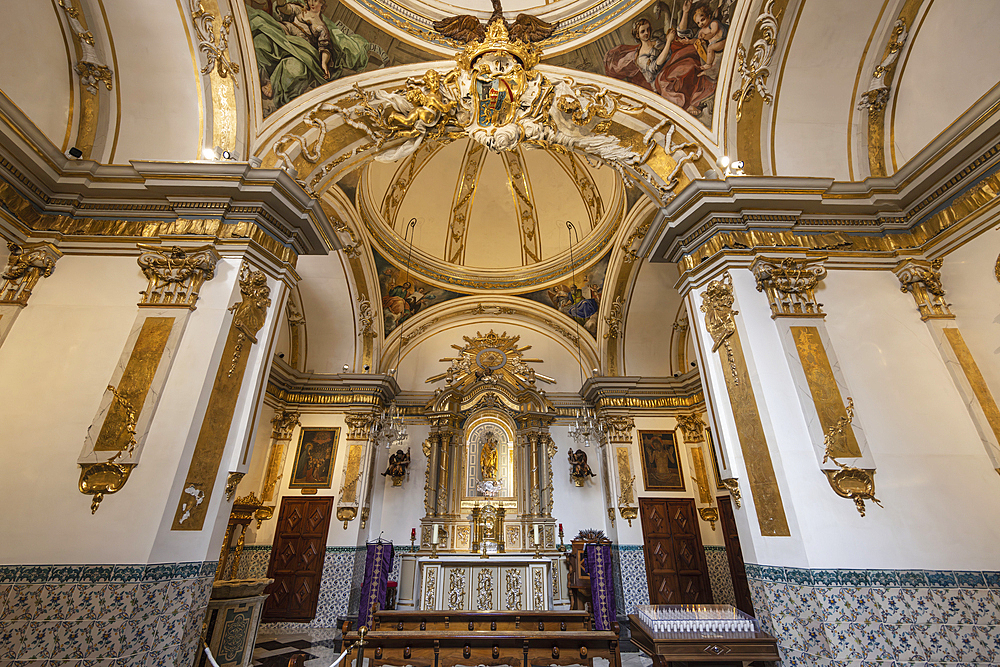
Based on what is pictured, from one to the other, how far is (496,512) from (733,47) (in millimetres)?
9784

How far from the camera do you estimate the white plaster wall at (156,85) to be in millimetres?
5320

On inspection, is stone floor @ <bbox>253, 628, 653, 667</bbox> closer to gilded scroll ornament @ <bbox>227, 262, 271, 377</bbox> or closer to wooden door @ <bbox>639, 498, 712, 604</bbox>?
wooden door @ <bbox>639, 498, 712, 604</bbox>

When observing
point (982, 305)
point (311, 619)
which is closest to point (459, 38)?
point (982, 305)

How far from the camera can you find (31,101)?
494 centimetres

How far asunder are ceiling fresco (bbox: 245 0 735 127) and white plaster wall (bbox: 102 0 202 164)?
0.84 meters

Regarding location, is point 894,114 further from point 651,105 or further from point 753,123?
point 651,105

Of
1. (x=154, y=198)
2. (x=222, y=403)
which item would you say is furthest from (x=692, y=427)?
(x=154, y=198)

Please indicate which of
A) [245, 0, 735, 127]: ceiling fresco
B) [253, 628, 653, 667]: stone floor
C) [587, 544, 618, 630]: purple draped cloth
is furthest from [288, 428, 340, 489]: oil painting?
[245, 0, 735, 127]: ceiling fresco

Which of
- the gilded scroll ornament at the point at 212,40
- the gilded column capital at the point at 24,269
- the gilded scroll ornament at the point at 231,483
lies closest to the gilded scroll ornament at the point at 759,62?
the gilded scroll ornament at the point at 212,40

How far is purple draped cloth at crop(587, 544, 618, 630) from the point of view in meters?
7.94

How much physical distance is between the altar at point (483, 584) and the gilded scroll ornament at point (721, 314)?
6128mm

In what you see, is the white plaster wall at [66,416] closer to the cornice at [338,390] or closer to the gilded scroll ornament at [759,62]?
the cornice at [338,390]

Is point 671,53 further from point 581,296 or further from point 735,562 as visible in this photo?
point 735,562

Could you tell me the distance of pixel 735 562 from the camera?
9.24 meters
